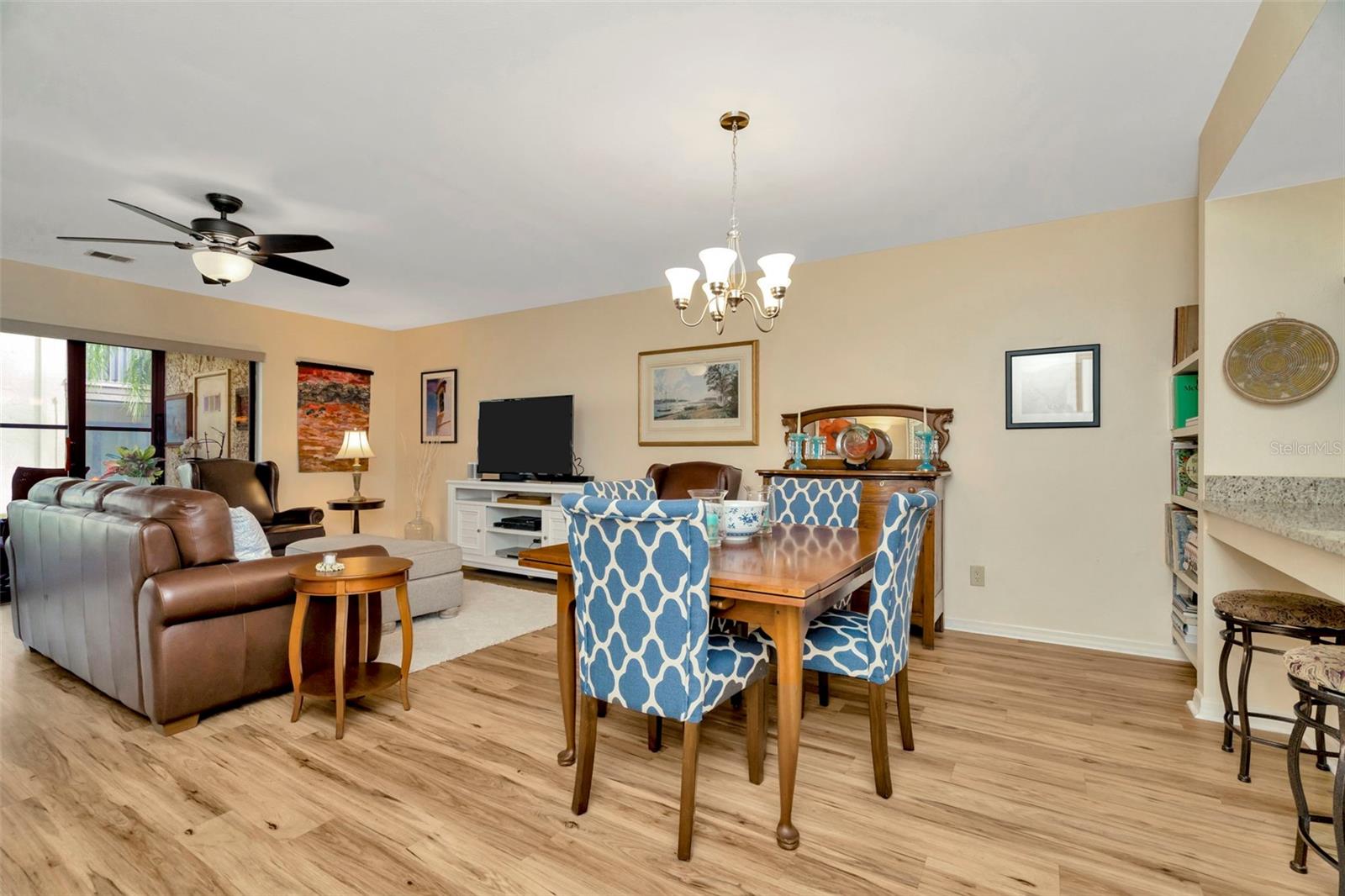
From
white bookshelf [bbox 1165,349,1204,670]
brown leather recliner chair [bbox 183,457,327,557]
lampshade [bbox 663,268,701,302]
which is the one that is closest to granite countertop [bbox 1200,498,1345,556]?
white bookshelf [bbox 1165,349,1204,670]

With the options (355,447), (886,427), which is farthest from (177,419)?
(886,427)

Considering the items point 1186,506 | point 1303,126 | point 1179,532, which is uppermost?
point 1303,126

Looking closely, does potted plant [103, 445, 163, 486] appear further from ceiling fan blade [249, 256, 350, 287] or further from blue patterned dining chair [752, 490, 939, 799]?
blue patterned dining chair [752, 490, 939, 799]

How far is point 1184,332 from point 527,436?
4.65 meters

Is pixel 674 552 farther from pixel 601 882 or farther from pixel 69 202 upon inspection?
pixel 69 202

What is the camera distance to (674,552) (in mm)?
1678

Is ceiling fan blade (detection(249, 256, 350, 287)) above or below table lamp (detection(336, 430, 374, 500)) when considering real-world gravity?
above

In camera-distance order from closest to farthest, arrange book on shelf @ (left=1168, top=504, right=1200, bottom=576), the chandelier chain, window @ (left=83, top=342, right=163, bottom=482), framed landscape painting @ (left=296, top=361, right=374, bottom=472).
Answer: the chandelier chain
book on shelf @ (left=1168, top=504, right=1200, bottom=576)
window @ (left=83, top=342, right=163, bottom=482)
framed landscape painting @ (left=296, top=361, right=374, bottom=472)

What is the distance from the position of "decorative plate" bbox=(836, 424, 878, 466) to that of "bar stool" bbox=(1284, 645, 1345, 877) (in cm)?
235

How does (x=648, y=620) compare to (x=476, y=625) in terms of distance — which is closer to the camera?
(x=648, y=620)

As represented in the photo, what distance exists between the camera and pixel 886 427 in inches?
164

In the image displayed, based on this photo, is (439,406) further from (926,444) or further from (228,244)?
(926,444)

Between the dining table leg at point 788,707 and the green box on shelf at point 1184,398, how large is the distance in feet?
8.64

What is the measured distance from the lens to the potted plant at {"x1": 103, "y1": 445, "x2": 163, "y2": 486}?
5.04 m
